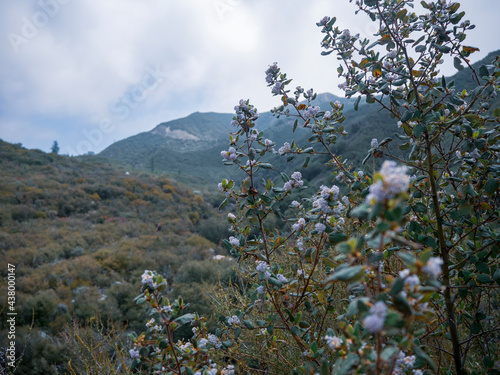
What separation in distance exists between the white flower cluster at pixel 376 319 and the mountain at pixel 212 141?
4.80ft

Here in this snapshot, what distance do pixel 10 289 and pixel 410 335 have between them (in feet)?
22.9

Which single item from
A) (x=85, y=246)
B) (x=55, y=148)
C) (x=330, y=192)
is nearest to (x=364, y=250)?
(x=330, y=192)

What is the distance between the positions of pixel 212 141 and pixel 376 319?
2904 inches

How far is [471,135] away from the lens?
1446 millimetres

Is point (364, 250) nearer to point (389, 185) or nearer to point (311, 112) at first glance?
point (389, 185)

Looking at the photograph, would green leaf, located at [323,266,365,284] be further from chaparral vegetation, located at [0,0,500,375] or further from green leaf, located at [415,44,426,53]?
green leaf, located at [415,44,426,53]

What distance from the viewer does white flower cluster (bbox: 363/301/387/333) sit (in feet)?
2.05

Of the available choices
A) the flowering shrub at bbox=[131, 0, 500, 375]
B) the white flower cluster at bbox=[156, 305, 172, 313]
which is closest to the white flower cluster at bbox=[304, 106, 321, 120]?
the flowering shrub at bbox=[131, 0, 500, 375]

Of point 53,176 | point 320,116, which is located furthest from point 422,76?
point 53,176

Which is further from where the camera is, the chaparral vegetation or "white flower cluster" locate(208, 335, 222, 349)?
"white flower cluster" locate(208, 335, 222, 349)

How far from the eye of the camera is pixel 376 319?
2.09 feet

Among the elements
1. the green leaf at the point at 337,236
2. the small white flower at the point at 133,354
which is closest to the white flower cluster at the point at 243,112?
the green leaf at the point at 337,236

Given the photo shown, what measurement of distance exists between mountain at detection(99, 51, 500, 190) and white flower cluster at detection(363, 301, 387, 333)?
1463 mm

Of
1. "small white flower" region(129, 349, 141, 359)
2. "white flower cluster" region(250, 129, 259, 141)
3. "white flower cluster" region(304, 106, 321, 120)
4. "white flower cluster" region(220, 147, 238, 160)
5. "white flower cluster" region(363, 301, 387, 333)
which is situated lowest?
"small white flower" region(129, 349, 141, 359)
